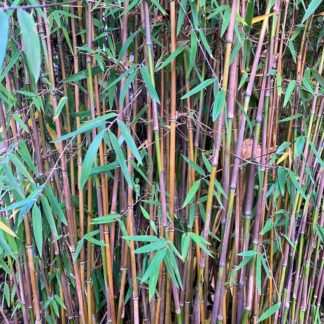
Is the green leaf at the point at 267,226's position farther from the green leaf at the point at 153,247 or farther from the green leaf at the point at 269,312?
the green leaf at the point at 153,247

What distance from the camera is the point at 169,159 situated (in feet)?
2.95

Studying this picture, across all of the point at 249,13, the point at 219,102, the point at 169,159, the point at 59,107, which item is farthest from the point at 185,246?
the point at 249,13

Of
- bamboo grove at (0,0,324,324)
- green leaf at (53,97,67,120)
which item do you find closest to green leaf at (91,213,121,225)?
bamboo grove at (0,0,324,324)

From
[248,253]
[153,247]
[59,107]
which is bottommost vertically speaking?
[248,253]

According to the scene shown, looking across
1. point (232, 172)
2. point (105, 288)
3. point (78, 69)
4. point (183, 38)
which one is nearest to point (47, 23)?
point (78, 69)

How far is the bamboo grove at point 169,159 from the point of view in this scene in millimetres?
860

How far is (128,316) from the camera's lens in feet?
3.93

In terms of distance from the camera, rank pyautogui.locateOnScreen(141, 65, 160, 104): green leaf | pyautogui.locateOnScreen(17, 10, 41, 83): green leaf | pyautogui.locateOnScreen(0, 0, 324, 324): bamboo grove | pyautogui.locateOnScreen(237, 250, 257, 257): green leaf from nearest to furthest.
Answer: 1. pyautogui.locateOnScreen(17, 10, 41, 83): green leaf
2. pyautogui.locateOnScreen(141, 65, 160, 104): green leaf
3. pyautogui.locateOnScreen(0, 0, 324, 324): bamboo grove
4. pyautogui.locateOnScreen(237, 250, 257, 257): green leaf

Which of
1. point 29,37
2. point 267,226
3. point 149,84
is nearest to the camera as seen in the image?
point 29,37

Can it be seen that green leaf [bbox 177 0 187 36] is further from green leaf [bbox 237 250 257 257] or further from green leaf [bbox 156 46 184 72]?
green leaf [bbox 237 250 257 257]

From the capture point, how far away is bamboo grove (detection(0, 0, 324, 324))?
0.86 meters

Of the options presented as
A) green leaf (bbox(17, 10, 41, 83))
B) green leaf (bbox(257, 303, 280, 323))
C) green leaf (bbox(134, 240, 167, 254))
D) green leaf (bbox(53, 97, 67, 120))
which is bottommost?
green leaf (bbox(257, 303, 280, 323))

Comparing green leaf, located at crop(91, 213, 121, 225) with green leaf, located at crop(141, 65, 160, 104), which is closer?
green leaf, located at crop(141, 65, 160, 104)

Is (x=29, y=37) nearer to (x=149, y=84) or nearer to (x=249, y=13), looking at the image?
(x=149, y=84)
